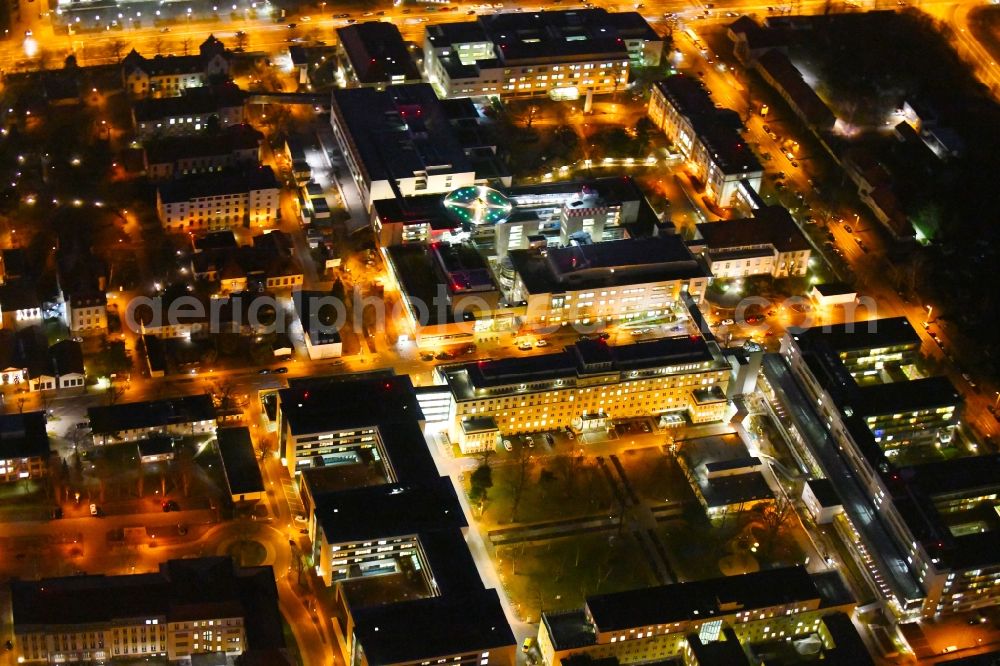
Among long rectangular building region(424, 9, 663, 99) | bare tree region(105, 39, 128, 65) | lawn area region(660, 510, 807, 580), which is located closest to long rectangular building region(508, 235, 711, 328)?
lawn area region(660, 510, 807, 580)

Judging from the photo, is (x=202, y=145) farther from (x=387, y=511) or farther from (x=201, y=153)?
(x=387, y=511)

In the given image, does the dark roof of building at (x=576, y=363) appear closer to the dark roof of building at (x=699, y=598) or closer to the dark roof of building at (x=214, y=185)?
the dark roof of building at (x=699, y=598)

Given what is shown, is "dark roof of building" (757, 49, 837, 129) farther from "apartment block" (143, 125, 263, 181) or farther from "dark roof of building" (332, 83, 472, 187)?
"apartment block" (143, 125, 263, 181)

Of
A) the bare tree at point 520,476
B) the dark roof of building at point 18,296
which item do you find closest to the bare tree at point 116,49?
the dark roof of building at point 18,296

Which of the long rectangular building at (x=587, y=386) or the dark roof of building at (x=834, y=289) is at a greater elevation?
the dark roof of building at (x=834, y=289)

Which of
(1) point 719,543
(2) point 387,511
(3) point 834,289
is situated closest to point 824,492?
(1) point 719,543
